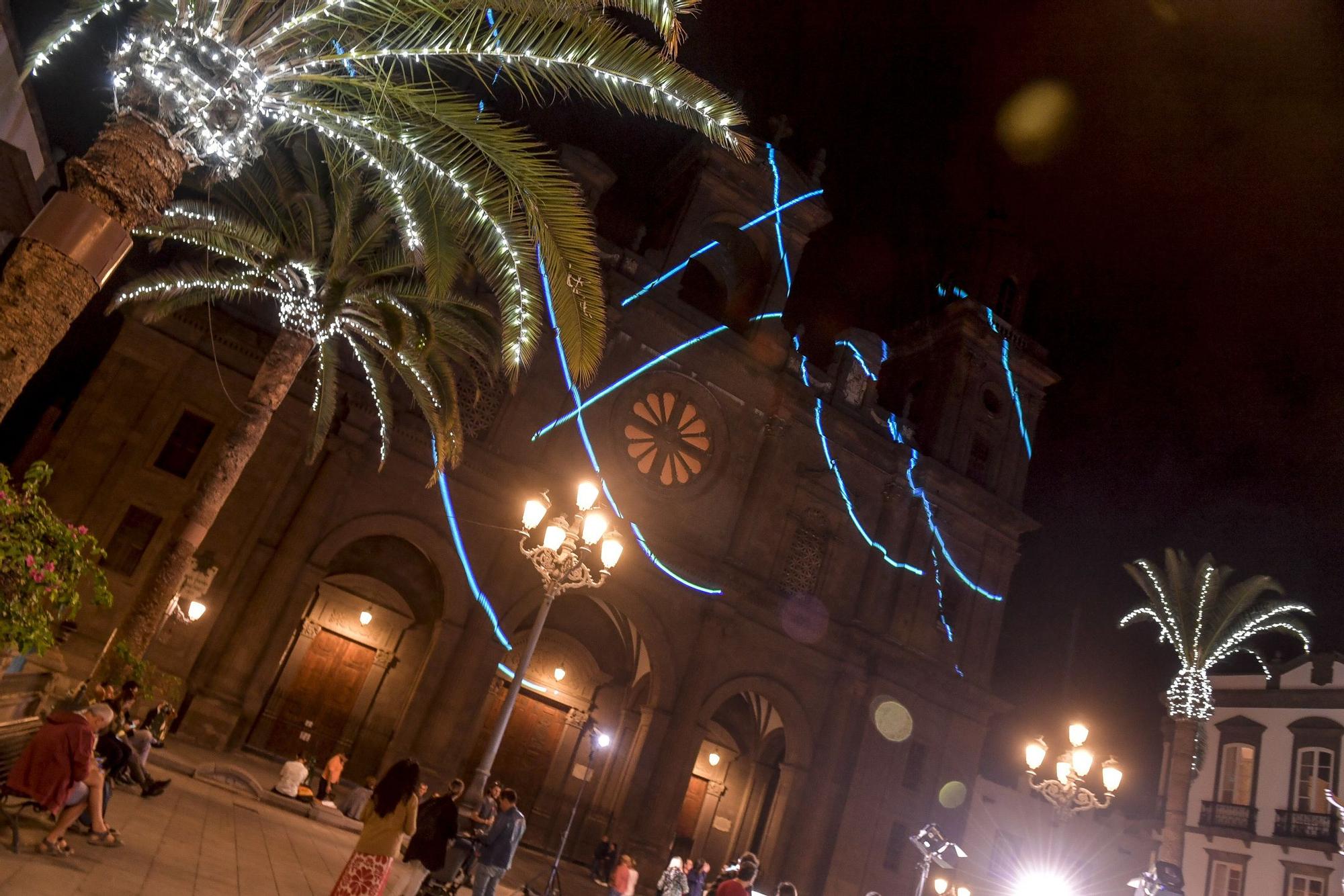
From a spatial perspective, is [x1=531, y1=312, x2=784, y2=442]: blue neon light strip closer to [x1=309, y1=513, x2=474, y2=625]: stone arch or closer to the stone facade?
the stone facade

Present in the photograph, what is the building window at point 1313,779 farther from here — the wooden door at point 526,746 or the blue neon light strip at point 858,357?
the wooden door at point 526,746

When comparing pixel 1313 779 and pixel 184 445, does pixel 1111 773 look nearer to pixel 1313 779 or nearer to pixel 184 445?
pixel 1313 779

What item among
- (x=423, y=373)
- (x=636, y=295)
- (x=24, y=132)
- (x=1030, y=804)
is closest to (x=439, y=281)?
(x=423, y=373)

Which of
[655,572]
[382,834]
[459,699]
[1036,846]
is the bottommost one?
[382,834]

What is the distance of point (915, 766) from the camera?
26.4 m

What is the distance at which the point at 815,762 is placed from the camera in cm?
2497

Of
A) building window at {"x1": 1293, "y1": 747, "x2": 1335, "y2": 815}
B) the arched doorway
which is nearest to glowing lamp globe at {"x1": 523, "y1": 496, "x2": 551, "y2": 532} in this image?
the arched doorway

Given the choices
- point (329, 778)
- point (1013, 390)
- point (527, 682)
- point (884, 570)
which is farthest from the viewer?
point (1013, 390)

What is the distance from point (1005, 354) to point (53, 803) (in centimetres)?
3008

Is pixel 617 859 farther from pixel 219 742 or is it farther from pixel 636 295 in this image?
pixel 636 295

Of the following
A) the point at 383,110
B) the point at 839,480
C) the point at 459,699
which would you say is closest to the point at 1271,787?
the point at 839,480

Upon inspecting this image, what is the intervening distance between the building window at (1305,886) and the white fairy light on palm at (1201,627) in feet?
28.3

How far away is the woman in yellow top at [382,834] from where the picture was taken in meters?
6.96

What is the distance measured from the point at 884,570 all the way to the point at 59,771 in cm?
2333
